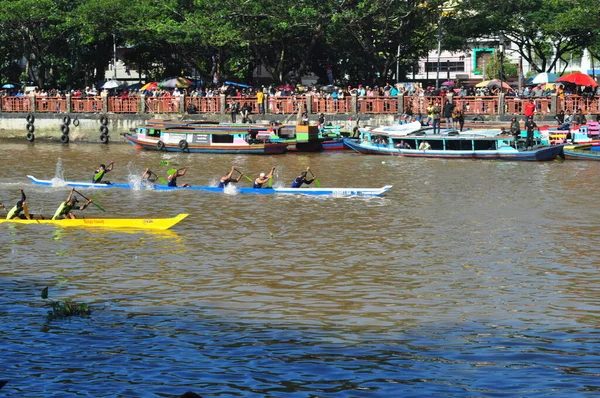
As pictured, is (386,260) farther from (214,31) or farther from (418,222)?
(214,31)

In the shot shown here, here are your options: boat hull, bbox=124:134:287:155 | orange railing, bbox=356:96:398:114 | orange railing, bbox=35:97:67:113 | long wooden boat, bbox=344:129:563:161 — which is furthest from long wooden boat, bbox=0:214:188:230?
orange railing, bbox=35:97:67:113

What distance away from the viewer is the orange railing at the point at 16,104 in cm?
5819

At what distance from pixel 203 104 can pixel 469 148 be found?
17094 mm

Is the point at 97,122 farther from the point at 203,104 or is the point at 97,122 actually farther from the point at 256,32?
the point at 256,32

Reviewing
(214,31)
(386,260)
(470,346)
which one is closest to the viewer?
(470,346)

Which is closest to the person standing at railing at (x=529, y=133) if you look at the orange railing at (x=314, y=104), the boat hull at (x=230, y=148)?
the orange railing at (x=314, y=104)

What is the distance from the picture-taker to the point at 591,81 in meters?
49.8

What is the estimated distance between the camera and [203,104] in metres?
54.4

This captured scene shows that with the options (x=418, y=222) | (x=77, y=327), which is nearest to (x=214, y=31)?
(x=418, y=222)

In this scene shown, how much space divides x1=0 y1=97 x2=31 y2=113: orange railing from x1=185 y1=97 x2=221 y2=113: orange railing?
35.3 feet

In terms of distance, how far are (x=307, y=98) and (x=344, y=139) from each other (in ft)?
13.7

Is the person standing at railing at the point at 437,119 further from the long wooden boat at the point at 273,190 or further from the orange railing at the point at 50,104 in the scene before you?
the orange railing at the point at 50,104

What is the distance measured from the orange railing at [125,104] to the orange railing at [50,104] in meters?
3.28

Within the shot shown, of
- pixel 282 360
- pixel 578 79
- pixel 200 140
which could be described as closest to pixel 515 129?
pixel 578 79
